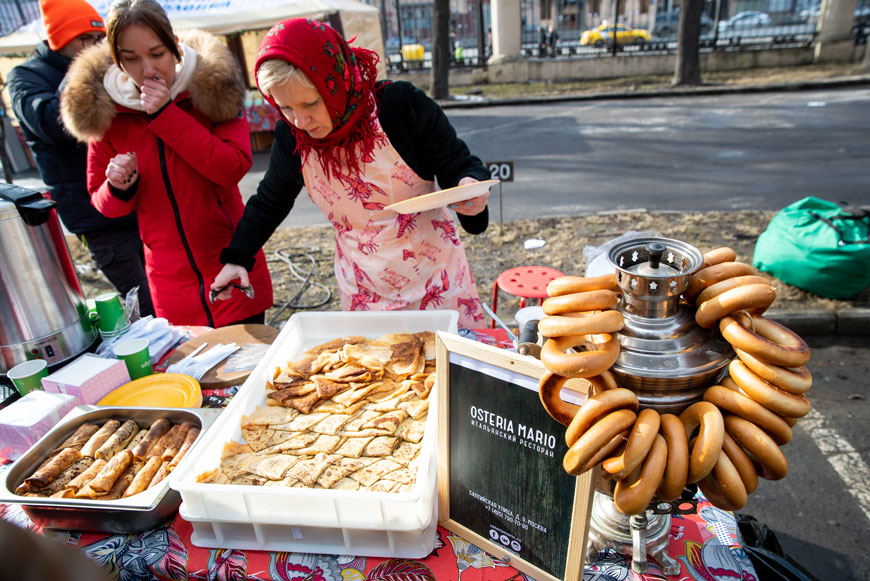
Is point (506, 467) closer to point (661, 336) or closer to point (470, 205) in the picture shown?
point (661, 336)

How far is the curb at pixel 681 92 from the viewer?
13.6 m

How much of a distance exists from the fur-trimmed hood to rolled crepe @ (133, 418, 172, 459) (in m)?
1.43

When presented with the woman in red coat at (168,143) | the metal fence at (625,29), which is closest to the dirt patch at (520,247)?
the woman in red coat at (168,143)

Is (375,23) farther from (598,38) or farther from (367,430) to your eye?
(367,430)

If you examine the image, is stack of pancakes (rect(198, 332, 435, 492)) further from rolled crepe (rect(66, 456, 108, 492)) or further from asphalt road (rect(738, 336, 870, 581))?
asphalt road (rect(738, 336, 870, 581))

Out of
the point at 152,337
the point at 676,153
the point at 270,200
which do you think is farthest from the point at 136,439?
the point at 676,153

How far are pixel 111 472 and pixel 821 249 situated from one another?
4606 mm

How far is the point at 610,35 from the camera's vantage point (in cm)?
2139

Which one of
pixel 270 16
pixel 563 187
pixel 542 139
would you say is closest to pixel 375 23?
pixel 270 16

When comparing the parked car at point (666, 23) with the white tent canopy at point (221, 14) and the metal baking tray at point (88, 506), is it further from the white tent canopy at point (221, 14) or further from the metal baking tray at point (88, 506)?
the metal baking tray at point (88, 506)

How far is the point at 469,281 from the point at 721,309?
1.44m

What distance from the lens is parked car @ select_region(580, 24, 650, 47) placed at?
2010 centimetres

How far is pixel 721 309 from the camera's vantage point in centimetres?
81

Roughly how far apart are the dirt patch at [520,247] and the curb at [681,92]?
9638mm
